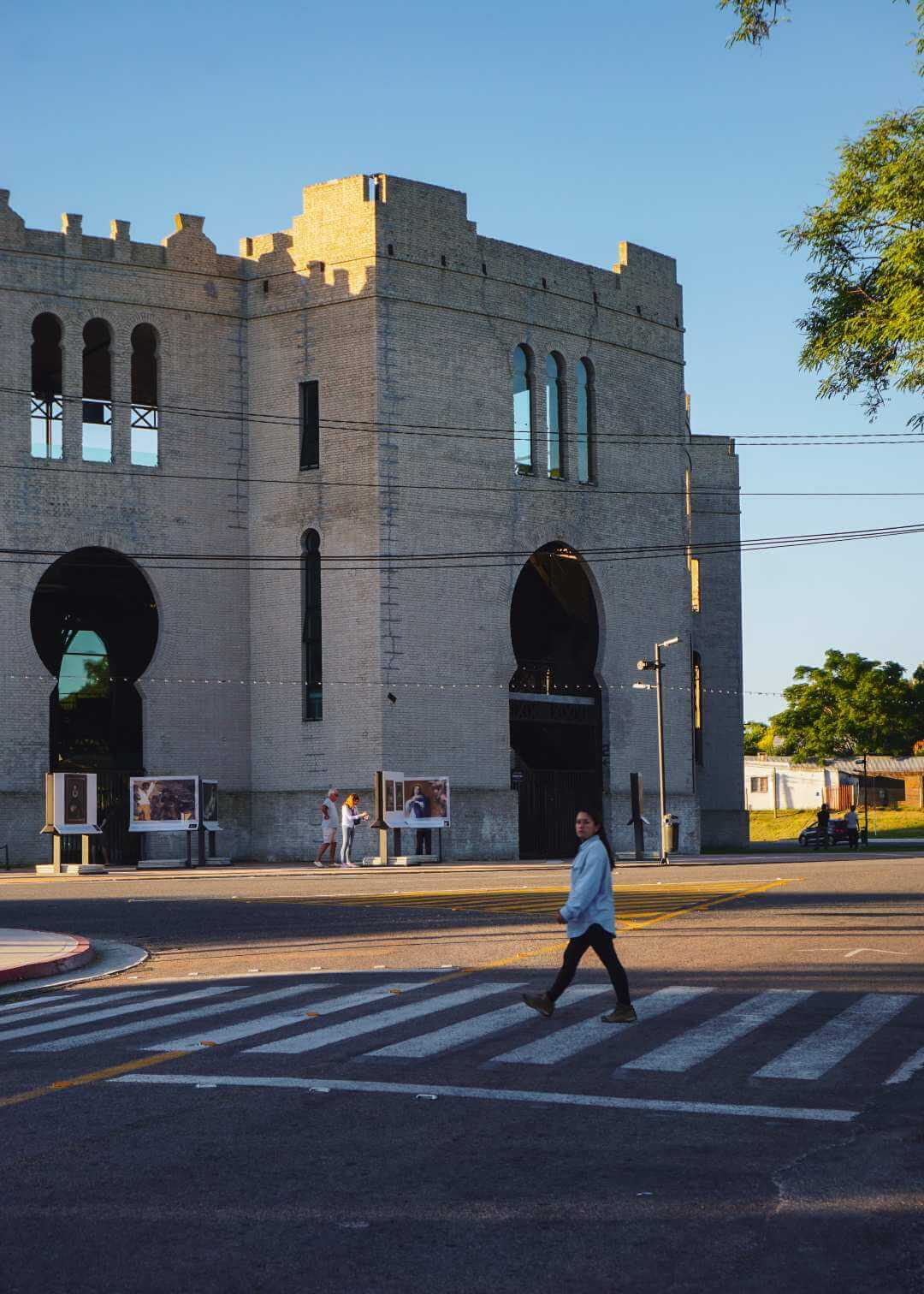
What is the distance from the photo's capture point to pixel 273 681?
1795 inches

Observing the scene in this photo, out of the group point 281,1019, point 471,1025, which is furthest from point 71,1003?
point 471,1025

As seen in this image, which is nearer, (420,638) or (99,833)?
(99,833)

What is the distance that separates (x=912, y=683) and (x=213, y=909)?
82.8m

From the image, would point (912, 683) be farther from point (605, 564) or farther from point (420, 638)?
point (420, 638)

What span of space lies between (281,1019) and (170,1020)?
0.96 metres

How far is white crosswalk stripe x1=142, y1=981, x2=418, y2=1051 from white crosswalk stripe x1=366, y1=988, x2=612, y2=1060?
49.8 inches

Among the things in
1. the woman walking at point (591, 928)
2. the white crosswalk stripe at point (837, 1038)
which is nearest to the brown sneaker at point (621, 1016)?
the woman walking at point (591, 928)

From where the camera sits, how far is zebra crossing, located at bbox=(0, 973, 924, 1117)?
1045 centimetres

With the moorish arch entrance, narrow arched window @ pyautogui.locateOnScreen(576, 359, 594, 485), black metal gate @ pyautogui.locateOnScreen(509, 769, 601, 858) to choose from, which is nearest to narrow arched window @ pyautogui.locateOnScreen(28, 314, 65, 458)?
the moorish arch entrance

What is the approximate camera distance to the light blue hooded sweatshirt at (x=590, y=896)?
12.5 metres

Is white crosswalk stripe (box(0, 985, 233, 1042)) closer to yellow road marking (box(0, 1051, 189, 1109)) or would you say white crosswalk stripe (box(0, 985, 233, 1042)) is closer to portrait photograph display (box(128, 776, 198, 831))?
yellow road marking (box(0, 1051, 189, 1109))

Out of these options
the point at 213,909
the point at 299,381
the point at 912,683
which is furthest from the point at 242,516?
the point at 912,683

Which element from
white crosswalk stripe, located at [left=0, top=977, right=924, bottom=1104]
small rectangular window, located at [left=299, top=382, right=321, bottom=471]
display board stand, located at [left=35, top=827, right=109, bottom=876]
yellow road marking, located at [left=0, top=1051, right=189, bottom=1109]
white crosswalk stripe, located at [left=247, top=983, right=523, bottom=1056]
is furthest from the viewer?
small rectangular window, located at [left=299, top=382, right=321, bottom=471]

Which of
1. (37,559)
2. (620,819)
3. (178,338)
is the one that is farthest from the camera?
(620,819)
